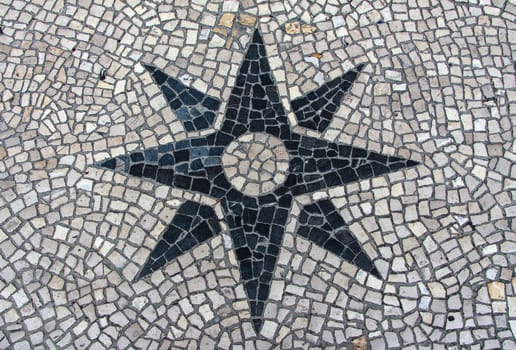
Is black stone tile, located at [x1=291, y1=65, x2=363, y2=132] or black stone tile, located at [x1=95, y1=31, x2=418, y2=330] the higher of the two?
black stone tile, located at [x1=291, y1=65, x2=363, y2=132]

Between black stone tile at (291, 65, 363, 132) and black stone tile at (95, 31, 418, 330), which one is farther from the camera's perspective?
black stone tile at (291, 65, 363, 132)

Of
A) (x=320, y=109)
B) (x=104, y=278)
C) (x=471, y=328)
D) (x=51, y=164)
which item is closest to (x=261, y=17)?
(x=320, y=109)

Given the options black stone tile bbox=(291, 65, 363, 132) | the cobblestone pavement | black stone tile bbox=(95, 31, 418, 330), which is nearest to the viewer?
the cobblestone pavement

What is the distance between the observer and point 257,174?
6.59m

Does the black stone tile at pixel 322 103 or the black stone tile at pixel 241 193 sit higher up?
the black stone tile at pixel 322 103

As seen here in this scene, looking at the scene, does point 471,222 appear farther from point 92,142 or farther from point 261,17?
point 92,142

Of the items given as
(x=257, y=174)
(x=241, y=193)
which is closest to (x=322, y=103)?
(x=257, y=174)

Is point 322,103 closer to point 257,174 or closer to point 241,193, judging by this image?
point 257,174

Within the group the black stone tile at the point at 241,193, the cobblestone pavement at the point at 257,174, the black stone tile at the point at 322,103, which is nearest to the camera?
the cobblestone pavement at the point at 257,174

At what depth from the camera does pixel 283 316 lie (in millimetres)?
5969

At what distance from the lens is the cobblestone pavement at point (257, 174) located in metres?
5.98

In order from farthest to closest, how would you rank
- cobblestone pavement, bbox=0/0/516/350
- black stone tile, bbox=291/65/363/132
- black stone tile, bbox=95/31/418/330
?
black stone tile, bbox=291/65/363/132 < black stone tile, bbox=95/31/418/330 < cobblestone pavement, bbox=0/0/516/350

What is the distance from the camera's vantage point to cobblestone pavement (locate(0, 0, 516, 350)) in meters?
5.98

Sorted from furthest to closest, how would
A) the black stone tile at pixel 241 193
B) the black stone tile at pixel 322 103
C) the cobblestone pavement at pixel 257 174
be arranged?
the black stone tile at pixel 322 103 → the black stone tile at pixel 241 193 → the cobblestone pavement at pixel 257 174
